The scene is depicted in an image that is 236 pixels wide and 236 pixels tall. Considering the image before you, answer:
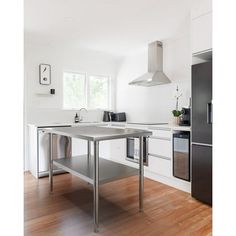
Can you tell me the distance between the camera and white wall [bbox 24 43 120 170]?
13.1 feet

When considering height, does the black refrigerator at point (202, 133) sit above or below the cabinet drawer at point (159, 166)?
above

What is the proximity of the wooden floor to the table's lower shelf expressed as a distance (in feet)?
1.40

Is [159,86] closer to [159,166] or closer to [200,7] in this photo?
[159,166]

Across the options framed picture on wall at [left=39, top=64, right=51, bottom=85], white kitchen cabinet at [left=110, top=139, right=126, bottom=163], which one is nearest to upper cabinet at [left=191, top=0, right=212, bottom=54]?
white kitchen cabinet at [left=110, top=139, right=126, bottom=163]

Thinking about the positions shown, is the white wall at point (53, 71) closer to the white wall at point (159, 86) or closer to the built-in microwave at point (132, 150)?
the white wall at point (159, 86)

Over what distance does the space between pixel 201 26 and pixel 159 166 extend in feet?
6.75

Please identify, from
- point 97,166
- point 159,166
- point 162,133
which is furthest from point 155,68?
point 97,166

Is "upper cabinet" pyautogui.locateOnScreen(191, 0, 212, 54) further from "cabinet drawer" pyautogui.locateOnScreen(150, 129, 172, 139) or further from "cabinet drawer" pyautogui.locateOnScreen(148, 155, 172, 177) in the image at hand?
"cabinet drawer" pyautogui.locateOnScreen(148, 155, 172, 177)

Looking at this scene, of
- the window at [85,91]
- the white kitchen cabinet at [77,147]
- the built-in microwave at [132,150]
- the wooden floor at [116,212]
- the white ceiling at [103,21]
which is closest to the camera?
the wooden floor at [116,212]

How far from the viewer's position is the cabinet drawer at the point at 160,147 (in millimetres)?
3119

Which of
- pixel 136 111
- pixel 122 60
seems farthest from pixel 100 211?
pixel 122 60

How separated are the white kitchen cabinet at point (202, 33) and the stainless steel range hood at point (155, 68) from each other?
1.17 meters

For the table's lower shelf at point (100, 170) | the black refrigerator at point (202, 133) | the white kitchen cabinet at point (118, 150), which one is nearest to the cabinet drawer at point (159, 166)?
the black refrigerator at point (202, 133)
